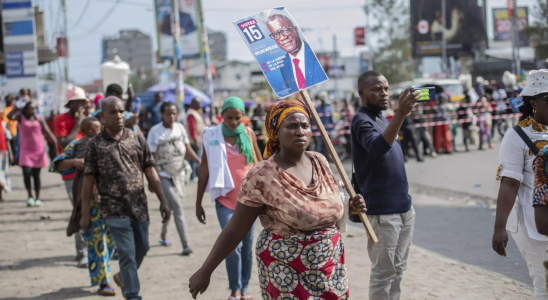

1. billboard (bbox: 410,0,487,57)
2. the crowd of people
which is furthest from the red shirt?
billboard (bbox: 410,0,487,57)

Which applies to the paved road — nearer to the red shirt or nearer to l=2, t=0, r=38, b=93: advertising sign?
the red shirt

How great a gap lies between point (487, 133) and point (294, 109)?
17429 millimetres

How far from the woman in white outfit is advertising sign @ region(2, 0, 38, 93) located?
2179cm

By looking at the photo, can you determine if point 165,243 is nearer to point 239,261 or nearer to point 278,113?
point 239,261

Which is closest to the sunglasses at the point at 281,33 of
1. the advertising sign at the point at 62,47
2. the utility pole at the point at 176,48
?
the utility pole at the point at 176,48

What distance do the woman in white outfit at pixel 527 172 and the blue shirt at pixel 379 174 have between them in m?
0.70

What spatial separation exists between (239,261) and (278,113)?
2591 millimetres

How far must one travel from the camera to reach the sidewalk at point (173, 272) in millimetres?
6012

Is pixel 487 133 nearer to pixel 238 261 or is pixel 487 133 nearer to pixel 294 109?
pixel 238 261

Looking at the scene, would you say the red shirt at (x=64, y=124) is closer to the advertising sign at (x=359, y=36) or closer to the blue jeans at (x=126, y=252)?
the blue jeans at (x=126, y=252)

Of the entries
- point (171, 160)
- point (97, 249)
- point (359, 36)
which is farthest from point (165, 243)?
point (359, 36)

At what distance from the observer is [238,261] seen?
5730 millimetres

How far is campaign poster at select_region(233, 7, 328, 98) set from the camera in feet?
12.8

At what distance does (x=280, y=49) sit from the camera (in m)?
3.96
